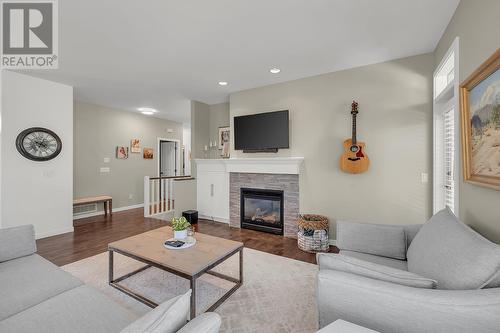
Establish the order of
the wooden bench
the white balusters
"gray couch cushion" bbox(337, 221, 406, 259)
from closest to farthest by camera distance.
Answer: "gray couch cushion" bbox(337, 221, 406, 259) → the wooden bench → the white balusters

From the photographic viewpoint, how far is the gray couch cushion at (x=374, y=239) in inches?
73.5

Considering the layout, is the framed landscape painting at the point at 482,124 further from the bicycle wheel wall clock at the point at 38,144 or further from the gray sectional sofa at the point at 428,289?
the bicycle wheel wall clock at the point at 38,144

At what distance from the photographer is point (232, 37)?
8.16 ft

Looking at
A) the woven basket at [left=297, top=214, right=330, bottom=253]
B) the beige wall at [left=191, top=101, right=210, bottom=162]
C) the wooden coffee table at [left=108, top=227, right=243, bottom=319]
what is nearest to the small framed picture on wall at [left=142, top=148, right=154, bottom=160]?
the beige wall at [left=191, top=101, right=210, bottom=162]

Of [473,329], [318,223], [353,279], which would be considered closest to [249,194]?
[318,223]


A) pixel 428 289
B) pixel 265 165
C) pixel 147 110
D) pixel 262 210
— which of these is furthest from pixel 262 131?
pixel 147 110

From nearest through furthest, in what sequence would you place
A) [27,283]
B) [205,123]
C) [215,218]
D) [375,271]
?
1. [375,271]
2. [27,283]
3. [215,218]
4. [205,123]

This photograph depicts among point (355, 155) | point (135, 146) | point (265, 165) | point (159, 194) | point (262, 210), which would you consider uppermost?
point (135, 146)

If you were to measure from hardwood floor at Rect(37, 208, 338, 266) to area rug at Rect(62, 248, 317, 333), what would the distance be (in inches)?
11.5

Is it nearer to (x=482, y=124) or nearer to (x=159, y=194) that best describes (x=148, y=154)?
(x=159, y=194)

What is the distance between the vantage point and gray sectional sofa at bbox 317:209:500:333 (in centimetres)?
85

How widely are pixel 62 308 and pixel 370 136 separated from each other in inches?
141

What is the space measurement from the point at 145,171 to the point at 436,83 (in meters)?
6.64

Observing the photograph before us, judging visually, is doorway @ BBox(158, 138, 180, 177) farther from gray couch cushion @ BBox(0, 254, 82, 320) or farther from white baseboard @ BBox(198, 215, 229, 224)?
gray couch cushion @ BBox(0, 254, 82, 320)
